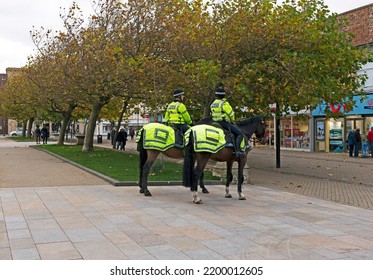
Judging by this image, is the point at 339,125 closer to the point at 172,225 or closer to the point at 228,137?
the point at 228,137

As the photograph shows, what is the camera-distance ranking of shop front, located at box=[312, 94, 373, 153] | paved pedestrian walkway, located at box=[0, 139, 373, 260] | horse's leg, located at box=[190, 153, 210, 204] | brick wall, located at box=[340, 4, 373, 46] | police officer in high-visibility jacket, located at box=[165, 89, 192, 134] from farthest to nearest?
1. shop front, located at box=[312, 94, 373, 153]
2. brick wall, located at box=[340, 4, 373, 46]
3. police officer in high-visibility jacket, located at box=[165, 89, 192, 134]
4. horse's leg, located at box=[190, 153, 210, 204]
5. paved pedestrian walkway, located at box=[0, 139, 373, 260]

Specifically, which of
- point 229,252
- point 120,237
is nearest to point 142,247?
point 120,237

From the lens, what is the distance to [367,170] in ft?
60.2

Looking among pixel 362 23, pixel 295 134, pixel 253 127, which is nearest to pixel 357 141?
pixel 362 23

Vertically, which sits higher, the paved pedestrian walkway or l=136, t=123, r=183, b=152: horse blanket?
l=136, t=123, r=183, b=152: horse blanket

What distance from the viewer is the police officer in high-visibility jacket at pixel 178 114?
9969 millimetres

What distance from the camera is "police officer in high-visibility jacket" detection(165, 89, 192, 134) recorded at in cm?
997

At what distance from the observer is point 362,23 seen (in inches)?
1092

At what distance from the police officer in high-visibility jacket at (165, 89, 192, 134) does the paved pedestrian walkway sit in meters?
1.70

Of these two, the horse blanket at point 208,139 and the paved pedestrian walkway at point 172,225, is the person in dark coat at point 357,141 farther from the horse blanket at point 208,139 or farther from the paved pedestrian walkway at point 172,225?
the horse blanket at point 208,139

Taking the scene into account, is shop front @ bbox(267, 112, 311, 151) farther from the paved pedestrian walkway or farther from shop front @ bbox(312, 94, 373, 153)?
the paved pedestrian walkway

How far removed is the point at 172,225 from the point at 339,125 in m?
25.6

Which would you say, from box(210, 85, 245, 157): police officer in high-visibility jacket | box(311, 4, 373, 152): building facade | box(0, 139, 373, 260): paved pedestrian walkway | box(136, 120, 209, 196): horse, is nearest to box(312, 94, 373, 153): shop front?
box(311, 4, 373, 152): building facade

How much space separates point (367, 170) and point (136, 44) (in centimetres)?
1183
